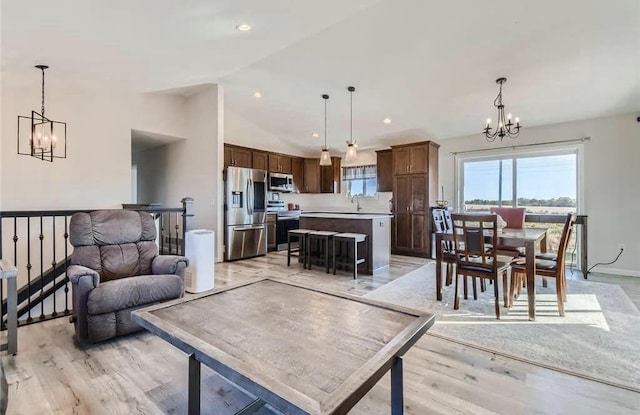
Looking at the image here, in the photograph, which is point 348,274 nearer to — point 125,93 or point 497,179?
point 497,179

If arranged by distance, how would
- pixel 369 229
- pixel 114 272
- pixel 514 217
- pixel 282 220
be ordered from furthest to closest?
pixel 282 220
pixel 369 229
pixel 514 217
pixel 114 272

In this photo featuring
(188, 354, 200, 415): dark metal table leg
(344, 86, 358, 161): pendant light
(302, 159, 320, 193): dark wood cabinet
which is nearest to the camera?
(188, 354, 200, 415): dark metal table leg

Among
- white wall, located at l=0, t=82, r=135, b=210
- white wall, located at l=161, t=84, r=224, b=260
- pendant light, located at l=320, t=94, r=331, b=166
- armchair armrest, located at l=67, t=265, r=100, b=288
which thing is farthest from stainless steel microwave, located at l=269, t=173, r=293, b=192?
armchair armrest, located at l=67, t=265, r=100, b=288

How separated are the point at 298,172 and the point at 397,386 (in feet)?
22.8

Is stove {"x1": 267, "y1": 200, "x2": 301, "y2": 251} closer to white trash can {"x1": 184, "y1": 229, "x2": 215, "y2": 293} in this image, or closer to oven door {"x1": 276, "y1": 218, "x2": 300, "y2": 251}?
oven door {"x1": 276, "y1": 218, "x2": 300, "y2": 251}

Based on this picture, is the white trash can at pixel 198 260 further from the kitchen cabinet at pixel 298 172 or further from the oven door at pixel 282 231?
the kitchen cabinet at pixel 298 172

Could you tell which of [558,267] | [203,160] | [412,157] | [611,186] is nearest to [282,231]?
[203,160]

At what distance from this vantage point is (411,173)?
6367 mm

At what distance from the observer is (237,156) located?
656cm

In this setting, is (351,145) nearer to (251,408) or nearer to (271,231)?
(271,231)

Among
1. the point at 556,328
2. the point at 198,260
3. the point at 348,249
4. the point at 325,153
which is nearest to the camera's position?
the point at 556,328

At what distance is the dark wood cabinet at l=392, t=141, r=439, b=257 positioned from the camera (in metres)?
6.16

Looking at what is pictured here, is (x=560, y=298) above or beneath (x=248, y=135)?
beneath

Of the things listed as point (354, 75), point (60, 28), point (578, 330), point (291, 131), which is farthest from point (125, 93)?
point (578, 330)
